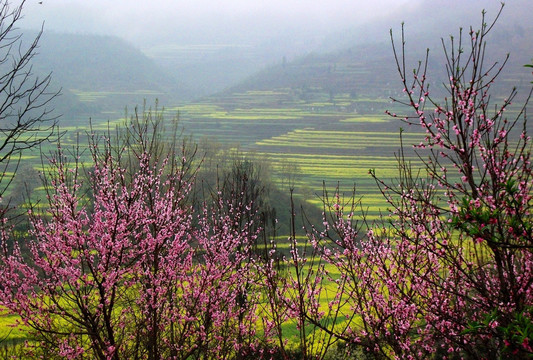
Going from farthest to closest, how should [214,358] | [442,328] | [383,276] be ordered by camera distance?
1. [214,358]
2. [383,276]
3. [442,328]

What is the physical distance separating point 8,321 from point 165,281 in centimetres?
2354

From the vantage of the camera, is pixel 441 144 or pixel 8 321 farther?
pixel 8 321

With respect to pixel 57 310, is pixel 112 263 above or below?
above

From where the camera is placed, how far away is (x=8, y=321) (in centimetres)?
2827

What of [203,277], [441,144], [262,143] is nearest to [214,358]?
[203,277]

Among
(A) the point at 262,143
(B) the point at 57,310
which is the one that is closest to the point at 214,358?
(B) the point at 57,310

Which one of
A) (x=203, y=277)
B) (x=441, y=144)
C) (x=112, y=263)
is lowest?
(x=203, y=277)

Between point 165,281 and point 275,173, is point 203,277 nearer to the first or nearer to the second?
point 165,281

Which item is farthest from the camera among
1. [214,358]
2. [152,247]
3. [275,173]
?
[275,173]

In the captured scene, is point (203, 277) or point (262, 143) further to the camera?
point (262, 143)

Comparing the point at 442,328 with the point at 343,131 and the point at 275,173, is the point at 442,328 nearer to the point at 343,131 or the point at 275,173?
the point at 275,173

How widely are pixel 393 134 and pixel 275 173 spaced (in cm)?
7430

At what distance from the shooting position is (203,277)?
1015 centimetres

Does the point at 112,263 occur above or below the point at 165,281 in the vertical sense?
above
